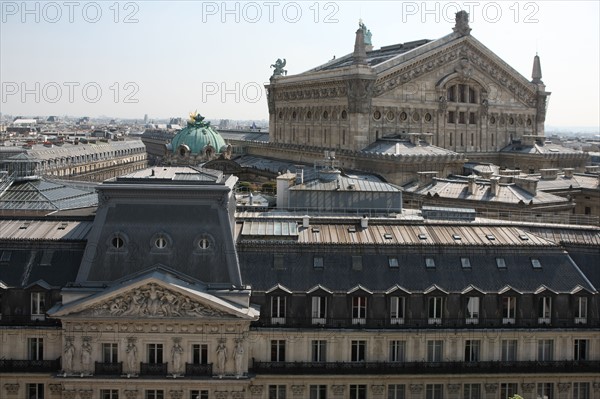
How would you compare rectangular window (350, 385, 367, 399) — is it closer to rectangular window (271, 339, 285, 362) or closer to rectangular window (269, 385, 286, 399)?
rectangular window (269, 385, 286, 399)

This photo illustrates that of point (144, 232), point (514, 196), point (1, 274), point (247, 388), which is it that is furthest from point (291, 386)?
point (514, 196)

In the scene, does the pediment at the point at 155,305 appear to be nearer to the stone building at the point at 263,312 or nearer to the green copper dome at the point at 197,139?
the stone building at the point at 263,312

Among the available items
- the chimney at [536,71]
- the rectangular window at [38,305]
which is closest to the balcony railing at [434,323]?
the rectangular window at [38,305]

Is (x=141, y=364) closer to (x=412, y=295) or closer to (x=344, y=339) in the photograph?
(x=344, y=339)

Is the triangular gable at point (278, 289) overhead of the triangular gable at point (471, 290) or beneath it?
overhead

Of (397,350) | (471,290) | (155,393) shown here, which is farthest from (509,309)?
(155,393)

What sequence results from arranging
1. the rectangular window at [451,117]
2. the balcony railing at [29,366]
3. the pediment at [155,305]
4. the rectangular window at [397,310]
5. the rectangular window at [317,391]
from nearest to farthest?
the pediment at [155,305] → the balcony railing at [29,366] → the rectangular window at [317,391] → the rectangular window at [397,310] → the rectangular window at [451,117]
